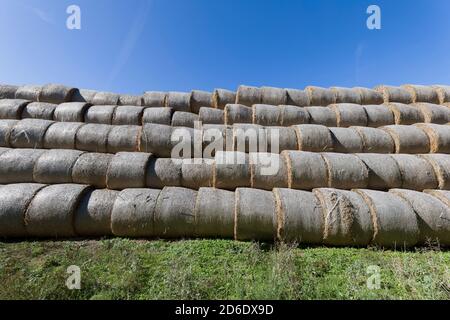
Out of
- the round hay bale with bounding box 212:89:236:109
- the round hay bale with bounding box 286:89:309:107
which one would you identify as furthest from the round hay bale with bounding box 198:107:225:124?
the round hay bale with bounding box 286:89:309:107

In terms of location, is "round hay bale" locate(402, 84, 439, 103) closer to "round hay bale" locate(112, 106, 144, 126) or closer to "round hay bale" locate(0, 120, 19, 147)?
"round hay bale" locate(112, 106, 144, 126)

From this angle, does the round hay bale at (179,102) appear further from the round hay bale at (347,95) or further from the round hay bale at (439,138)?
the round hay bale at (439,138)

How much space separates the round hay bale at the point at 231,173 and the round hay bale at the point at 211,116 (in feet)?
8.98

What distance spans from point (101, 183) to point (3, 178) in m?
2.46

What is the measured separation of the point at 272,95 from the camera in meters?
9.45

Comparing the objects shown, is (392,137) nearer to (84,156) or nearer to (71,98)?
(84,156)

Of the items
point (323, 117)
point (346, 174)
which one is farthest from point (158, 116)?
point (346, 174)

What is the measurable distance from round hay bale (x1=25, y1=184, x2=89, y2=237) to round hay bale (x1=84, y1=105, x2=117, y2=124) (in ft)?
12.1

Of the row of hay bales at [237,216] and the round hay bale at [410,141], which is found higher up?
the round hay bale at [410,141]

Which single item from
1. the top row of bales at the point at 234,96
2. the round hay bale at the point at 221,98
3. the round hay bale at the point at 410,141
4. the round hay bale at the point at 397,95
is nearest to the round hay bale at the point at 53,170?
the top row of bales at the point at 234,96

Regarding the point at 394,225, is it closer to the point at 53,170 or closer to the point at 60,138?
the point at 53,170

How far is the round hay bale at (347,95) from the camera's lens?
9.83m
